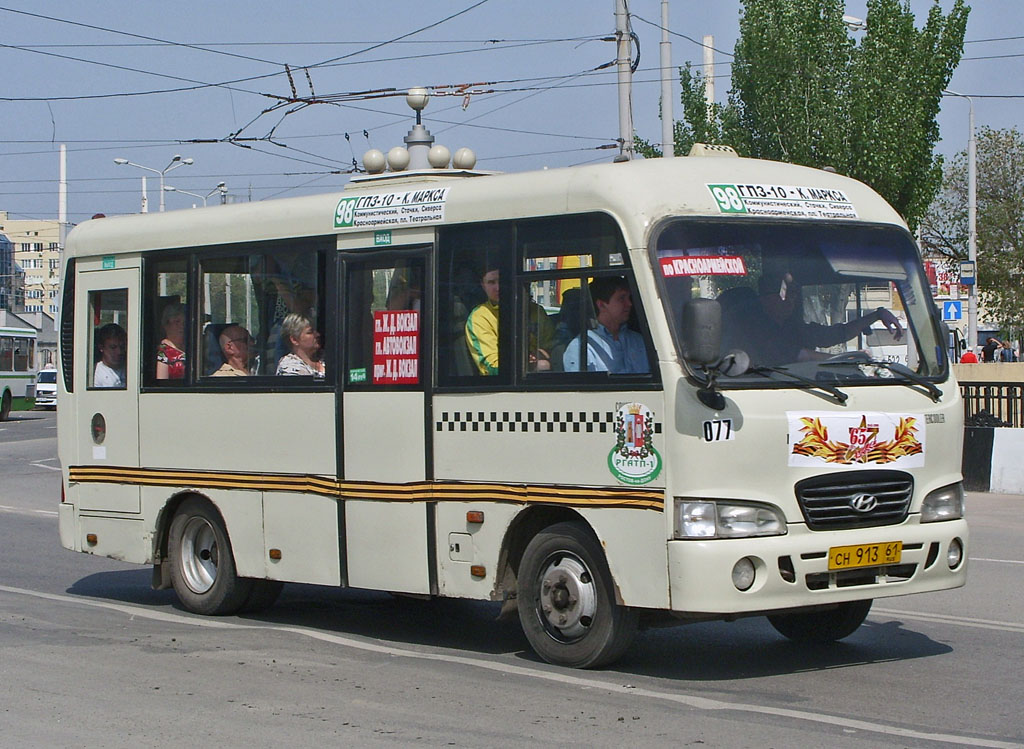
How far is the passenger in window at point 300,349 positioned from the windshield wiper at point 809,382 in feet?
10.9

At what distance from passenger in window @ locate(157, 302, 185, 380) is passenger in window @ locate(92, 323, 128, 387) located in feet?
1.51

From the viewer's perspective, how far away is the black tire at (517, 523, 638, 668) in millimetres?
8594

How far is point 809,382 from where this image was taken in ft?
27.4

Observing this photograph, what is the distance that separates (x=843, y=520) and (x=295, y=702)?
3.05m

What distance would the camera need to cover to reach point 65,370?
41.2 feet

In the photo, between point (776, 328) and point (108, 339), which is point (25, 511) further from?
point (776, 328)

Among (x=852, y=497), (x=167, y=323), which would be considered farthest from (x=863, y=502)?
(x=167, y=323)

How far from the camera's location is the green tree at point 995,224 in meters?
53.7

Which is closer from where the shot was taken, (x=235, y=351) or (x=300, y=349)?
(x=300, y=349)

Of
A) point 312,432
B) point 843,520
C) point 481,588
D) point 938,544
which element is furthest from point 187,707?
point 938,544

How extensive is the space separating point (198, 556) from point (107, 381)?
164 centimetres

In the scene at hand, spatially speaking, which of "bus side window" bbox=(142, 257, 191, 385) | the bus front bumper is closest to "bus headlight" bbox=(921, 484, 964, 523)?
the bus front bumper

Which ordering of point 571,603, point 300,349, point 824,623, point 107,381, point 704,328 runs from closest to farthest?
point 704,328
point 571,603
point 824,623
point 300,349
point 107,381

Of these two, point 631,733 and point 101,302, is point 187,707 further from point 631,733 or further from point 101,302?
point 101,302
